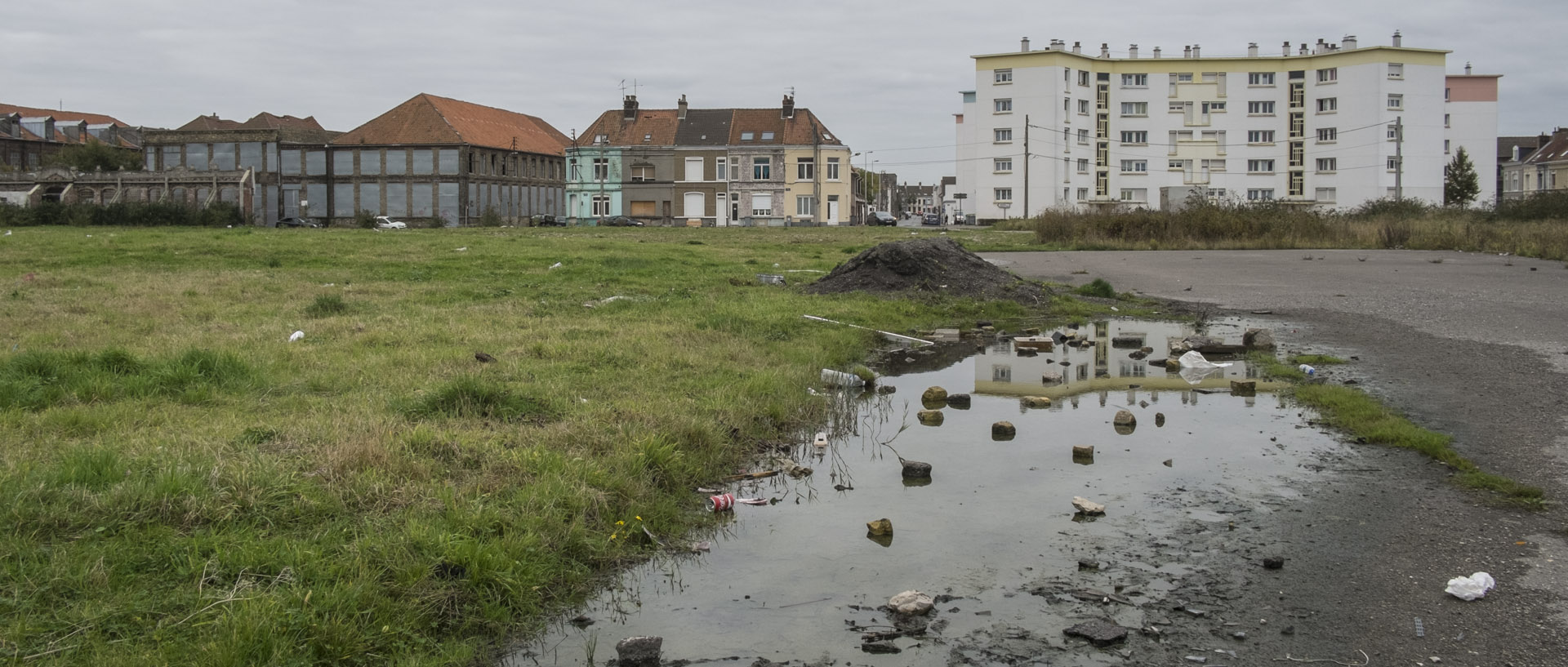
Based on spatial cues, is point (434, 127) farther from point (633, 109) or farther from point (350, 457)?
point (350, 457)

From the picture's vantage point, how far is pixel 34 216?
45844 millimetres

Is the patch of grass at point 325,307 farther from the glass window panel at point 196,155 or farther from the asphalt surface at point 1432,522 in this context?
the glass window panel at point 196,155

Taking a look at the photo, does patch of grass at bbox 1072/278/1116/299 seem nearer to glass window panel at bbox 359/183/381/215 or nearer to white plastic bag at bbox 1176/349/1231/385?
white plastic bag at bbox 1176/349/1231/385

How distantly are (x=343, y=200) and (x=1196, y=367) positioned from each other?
240ft

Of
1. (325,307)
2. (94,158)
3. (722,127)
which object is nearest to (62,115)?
(94,158)

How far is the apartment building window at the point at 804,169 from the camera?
78438 millimetres

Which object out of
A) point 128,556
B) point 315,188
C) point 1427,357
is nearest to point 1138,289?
point 1427,357

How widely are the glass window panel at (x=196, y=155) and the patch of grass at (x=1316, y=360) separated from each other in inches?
3153

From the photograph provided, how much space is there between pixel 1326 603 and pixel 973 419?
3956 mm

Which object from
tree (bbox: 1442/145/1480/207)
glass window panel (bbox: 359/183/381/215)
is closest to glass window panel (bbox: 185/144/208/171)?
glass window panel (bbox: 359/183/381/215)

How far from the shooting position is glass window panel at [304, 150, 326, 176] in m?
74.6

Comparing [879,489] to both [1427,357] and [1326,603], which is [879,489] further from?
[1427,357]

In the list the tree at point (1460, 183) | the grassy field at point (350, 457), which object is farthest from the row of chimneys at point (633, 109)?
the grassy field at point (350, 457)

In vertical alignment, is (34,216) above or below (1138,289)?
above
